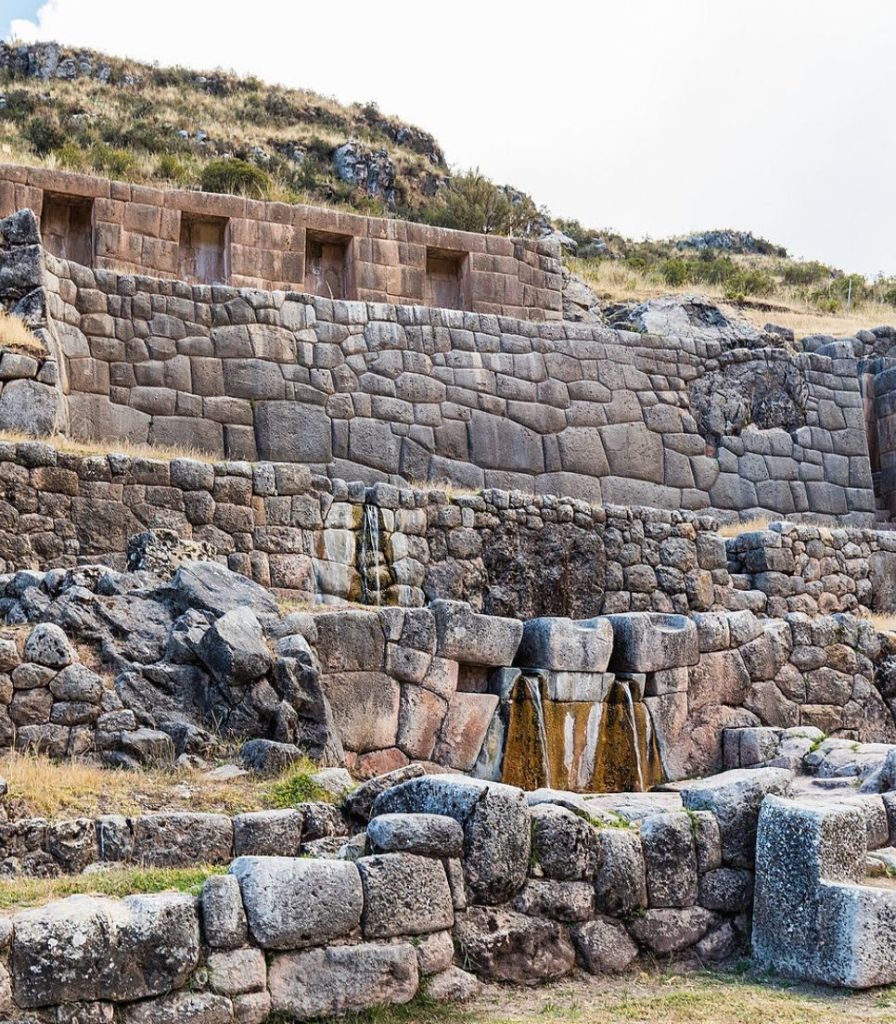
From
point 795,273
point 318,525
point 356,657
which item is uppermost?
point 795,273

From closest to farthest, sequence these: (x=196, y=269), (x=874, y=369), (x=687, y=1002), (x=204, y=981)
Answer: (x=204, y=981) → (x=687, y=1002) → (x=196, y=269) → (x=874, y=369)

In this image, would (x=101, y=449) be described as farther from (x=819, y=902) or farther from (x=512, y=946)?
(x=819, y=902)

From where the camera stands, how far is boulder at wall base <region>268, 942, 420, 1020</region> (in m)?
5.14

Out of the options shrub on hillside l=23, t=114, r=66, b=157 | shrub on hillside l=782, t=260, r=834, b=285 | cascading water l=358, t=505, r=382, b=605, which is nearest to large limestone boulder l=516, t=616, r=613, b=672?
cascading water l=358, t=505, r=382, b=605

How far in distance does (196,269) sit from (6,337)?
231 inches

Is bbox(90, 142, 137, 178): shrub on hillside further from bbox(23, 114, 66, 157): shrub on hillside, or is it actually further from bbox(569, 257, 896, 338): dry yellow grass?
bbox(569, 257, 896, 338): dry yellow grass

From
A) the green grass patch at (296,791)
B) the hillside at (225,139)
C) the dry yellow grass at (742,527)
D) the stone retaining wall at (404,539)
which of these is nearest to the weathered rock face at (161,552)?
the stone retaining wall at (404,539)

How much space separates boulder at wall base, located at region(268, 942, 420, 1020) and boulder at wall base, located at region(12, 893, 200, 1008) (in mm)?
414

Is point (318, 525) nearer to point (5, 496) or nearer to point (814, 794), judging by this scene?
point (5, 496)

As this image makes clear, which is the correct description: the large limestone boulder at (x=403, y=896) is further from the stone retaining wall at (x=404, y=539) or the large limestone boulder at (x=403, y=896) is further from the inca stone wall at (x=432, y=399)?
the inca stone wall at (x=432, y=399)

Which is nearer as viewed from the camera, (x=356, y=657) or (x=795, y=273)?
(x=356, y=657)

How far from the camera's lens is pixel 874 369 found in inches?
867

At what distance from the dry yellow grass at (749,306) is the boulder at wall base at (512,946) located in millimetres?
22446

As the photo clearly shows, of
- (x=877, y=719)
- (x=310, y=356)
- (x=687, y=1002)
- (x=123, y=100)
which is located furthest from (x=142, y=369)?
(x=123, y=100)
